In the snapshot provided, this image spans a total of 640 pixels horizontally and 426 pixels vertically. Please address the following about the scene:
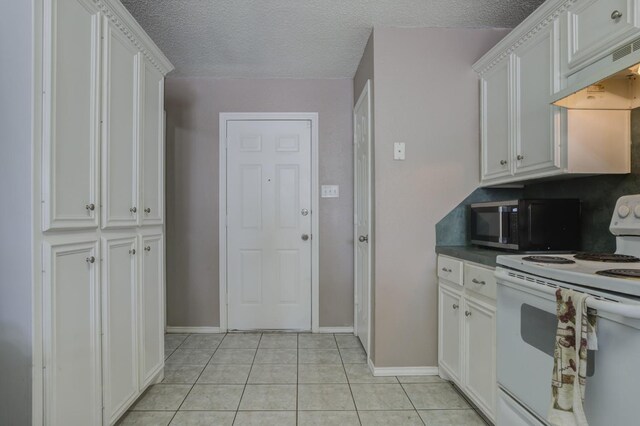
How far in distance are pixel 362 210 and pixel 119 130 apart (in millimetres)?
1782

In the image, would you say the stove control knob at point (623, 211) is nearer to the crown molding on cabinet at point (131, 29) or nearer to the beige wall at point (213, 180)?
the beige wall at point (213, 180)

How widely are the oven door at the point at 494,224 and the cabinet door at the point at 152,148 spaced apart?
1.96 meters

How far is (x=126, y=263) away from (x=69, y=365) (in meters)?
0.55

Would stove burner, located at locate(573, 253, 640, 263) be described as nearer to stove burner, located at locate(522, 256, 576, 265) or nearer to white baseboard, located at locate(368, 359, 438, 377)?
stove burner, located at locate(522, 256, 576, 265)

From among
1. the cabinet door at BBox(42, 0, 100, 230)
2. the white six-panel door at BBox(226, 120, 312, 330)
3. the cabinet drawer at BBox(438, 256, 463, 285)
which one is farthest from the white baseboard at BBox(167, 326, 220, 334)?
the cabinet drawer at BBox(438, 256, 463, 285)

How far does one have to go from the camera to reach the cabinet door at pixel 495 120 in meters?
2.04

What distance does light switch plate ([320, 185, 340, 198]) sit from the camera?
326cm

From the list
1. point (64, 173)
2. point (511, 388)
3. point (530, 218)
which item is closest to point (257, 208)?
point (64, 173)

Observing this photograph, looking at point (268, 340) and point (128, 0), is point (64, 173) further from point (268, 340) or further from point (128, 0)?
point (268, 340)

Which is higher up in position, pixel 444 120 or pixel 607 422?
pixel 444 120

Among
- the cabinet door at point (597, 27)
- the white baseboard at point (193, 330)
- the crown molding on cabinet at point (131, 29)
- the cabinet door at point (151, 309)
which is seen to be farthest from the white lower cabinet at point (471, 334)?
the crown molding on cabinet at point (131, 29)

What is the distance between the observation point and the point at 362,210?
2869 millimetres

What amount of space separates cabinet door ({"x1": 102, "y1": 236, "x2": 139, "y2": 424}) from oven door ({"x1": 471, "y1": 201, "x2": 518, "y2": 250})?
6.43ft

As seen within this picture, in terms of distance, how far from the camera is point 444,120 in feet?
7.70
